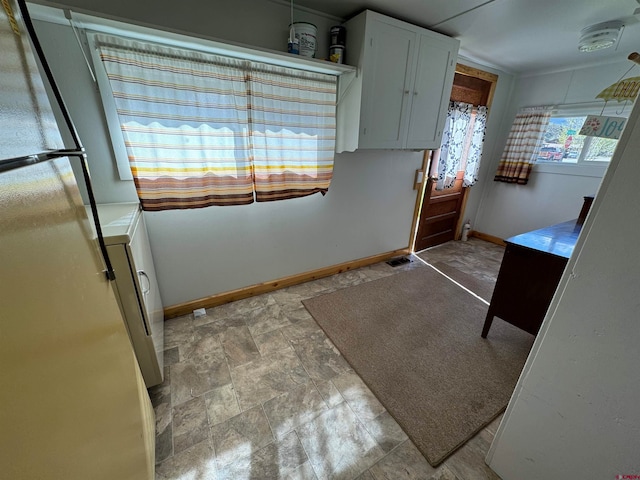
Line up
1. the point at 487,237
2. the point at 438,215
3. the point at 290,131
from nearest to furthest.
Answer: the point at 290,131, the point at 438,215, the point at 487,237

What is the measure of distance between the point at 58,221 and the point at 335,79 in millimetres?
2123

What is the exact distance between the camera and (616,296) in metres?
0.77

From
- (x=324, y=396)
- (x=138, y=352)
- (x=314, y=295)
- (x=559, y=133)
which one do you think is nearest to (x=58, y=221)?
(x=138, y=352)

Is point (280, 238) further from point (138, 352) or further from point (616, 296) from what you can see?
point (616, 296)

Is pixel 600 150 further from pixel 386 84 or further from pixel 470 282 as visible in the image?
pixel 386 84

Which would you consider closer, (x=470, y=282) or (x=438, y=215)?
(x=470, y=282)

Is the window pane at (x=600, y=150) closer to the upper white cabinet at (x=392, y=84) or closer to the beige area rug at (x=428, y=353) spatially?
the upper white cabinet at (x=392, y=84)

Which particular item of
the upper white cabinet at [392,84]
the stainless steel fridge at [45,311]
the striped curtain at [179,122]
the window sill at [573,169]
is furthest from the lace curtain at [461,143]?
the stainless steel fridge at [45,311]

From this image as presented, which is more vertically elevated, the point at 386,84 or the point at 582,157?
the point at 386,84

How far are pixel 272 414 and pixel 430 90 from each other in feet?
9.12

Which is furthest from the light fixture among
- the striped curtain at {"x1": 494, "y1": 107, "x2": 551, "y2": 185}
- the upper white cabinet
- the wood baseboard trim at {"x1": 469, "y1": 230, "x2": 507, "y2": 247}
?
the wood baseboard trim at {"x1": 469, "y1": 230, "x2": 507, "y2": 247}

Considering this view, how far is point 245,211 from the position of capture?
2.20m

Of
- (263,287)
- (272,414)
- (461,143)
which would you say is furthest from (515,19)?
(272,414)

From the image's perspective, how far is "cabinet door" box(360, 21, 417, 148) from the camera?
1.95 metres
